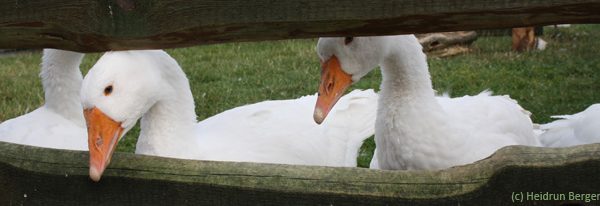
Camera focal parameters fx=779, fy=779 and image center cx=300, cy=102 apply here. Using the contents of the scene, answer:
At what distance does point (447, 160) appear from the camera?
336cm

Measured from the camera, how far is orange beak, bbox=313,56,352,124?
310 cm

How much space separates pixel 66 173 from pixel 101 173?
0.11 metres

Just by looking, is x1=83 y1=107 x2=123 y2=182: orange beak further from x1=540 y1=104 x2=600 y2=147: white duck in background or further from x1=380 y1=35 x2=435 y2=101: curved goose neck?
x1=540 y1=104 x2=600 y2=147: white duck in background

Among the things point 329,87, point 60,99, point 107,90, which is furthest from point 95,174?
point 60,99

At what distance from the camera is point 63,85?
4719 mm

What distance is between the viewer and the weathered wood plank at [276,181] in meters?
1.82

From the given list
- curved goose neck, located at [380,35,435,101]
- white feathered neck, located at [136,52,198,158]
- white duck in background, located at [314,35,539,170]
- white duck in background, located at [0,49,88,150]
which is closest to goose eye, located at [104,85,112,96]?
white feathered neck, located at [136,52,198,158]

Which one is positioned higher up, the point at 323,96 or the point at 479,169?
the point at 479,169

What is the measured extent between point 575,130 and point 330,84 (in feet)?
5.94

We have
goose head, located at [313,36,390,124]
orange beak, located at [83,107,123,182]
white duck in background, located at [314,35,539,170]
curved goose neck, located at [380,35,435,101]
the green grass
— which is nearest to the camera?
orange beak, located at [83,107,123,182]

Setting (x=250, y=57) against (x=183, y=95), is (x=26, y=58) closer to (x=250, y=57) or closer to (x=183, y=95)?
(x=250, y=57)

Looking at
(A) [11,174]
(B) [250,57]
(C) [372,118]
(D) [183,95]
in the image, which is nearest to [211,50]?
(B) [250,57]

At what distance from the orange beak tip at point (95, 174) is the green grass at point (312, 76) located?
11.3 feet

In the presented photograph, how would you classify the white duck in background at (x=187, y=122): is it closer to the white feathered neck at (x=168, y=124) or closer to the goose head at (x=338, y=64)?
the white feathered neck at (x=168, y=124)
